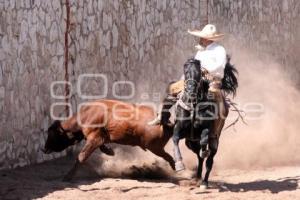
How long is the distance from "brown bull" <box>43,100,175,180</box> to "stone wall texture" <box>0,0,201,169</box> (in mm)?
867

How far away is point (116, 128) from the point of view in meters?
10.2

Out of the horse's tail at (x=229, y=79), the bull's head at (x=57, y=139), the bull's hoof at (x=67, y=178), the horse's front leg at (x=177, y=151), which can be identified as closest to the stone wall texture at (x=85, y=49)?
the bull's head at (x=57, y=139)

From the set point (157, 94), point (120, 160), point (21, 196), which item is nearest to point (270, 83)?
point (157, 94)

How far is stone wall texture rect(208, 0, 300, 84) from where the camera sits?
17281mm

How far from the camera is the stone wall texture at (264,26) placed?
56.7ft

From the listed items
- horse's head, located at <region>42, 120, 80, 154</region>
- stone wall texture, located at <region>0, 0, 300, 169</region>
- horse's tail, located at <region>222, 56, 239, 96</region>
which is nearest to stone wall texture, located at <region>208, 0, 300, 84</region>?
stone wall texture, located at <region>0, 0, 300, 169</region>

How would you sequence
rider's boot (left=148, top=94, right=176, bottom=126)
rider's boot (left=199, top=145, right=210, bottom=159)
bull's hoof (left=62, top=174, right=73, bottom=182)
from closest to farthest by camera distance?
1. rider's boot (left=199, top=145, right=210, bottom=159)
2. rider's boot (left=148, top=94, right=176, bottom=126)
3. bull's hoof (left=62, top=174, right=73, bottom=182)

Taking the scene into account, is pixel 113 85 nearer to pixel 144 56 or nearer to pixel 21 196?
pixel 144 56

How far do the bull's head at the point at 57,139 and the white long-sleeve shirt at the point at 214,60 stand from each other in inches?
90.8

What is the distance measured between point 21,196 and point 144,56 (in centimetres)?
568

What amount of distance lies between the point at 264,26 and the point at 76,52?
A: 8162 mm

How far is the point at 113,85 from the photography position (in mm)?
13164

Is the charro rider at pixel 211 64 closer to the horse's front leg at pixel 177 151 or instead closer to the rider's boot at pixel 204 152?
the horse's front leg at pixel 177 151

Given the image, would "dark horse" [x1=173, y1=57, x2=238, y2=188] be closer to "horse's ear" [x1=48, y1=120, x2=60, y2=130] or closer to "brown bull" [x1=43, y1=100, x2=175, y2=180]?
"brown bull" [x1=43, y1=100, x2=175, y2=180]
